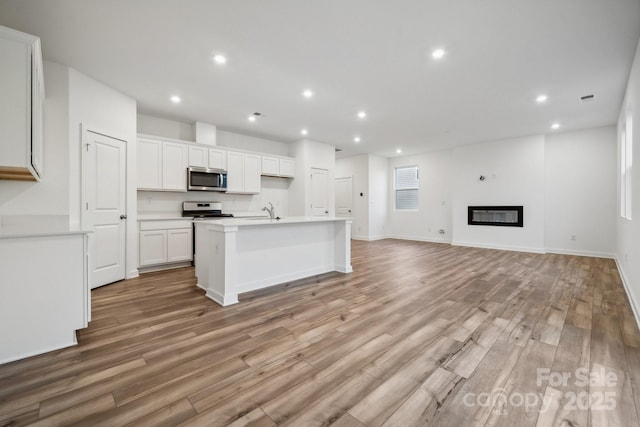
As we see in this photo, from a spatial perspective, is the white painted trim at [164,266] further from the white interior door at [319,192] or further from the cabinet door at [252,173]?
the white interior door at [319,192]

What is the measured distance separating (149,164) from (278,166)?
2.77 metres

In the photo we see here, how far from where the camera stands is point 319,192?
23.9 feet

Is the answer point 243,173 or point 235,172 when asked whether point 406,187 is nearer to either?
point 243,173

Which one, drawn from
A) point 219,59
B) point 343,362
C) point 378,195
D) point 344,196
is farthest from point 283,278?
point 378,195

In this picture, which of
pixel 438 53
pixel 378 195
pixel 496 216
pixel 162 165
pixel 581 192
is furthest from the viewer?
pixel 378 195

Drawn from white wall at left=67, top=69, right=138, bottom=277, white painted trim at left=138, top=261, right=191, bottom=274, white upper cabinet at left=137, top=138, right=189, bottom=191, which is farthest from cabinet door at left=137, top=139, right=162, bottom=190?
white painted trim at left=138, top=261, right=191, bottom=274

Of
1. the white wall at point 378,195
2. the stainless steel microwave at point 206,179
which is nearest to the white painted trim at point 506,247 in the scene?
the white wall at point 378,195

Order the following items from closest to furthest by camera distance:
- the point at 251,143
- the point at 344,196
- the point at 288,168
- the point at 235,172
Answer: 1. the point at 235,172
2. the point at 251,143
3. the point at 288,168
4. the point at 344,196

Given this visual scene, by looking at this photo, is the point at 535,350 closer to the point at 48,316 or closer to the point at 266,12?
the point at 266,12

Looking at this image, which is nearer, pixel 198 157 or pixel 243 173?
pixel 198 157

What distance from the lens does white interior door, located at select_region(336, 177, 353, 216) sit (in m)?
9.32

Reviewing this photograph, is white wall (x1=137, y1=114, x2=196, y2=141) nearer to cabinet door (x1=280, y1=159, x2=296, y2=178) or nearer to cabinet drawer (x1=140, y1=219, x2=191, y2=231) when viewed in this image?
cabinet drawer (x1=140, y1=219, x2=191, y2=231)

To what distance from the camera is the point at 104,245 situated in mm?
3896

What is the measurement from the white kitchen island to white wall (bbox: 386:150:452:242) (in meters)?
4.98
